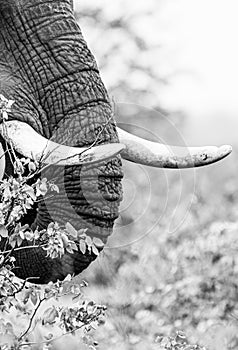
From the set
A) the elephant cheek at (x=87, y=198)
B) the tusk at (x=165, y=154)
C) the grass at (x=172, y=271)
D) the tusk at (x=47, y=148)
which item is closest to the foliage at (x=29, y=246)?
the tusk at (x=47, y=148)

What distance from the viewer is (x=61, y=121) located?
3.98m

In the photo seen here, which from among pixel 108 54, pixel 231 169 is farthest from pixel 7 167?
pixel 108 54

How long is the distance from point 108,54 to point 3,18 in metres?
9.18

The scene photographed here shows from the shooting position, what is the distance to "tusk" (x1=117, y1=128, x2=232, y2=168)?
4277 millimetres

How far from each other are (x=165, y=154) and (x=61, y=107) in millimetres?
486

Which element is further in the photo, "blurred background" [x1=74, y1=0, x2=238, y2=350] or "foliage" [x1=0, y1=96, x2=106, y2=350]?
"blurred background" [x1=74, y1=0, x2=238, y2=350]

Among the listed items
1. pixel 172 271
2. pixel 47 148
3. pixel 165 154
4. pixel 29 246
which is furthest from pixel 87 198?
pixel 172 271

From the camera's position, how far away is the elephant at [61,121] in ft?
12.7

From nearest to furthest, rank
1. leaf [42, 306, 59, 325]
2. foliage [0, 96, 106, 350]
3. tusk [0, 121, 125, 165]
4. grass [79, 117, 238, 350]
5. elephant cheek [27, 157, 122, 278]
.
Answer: foliage [0, 96, 106, 350] → leaf [42, 306, 59, 325] → tusk [0, 121, 125, 165] → elephant cheek [27, 157, 122, 278] → grass [79, 117, 238, 350]

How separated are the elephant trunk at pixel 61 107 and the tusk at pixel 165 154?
0.33 metres

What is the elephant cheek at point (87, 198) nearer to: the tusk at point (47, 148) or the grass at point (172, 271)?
the tusk at point (47, 148)

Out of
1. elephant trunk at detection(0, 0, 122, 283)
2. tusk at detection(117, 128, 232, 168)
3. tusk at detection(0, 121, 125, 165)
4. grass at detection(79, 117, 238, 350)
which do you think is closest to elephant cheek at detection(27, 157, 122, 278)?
elephant trunk at detection(0, 0, 122, 283)

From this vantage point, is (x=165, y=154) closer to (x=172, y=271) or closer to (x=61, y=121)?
(x=61, y=121)

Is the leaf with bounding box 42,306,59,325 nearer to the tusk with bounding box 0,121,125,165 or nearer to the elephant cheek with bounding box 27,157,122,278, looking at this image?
the tusk with bounding box 0,121,125,165
